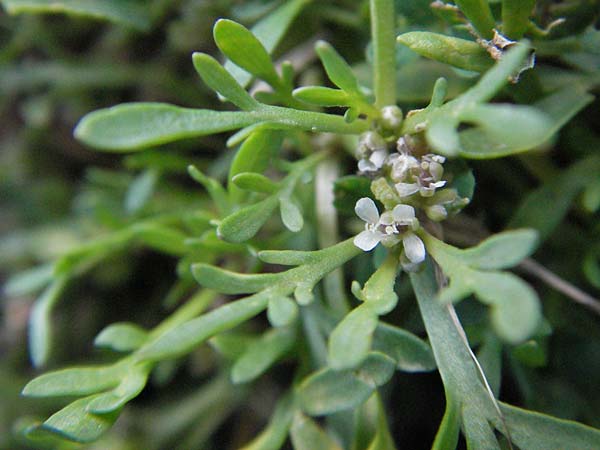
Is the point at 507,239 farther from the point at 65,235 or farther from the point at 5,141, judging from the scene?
the point at 5,141

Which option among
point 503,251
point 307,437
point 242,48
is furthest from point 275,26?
point 307,437

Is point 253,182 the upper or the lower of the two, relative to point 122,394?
upper

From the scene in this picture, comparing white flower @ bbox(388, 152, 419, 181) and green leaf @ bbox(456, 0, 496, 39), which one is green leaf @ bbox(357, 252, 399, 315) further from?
green leaf @ bbox(456, 0, 496, 39)

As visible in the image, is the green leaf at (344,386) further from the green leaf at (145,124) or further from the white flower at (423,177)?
the green leaf at (145,124)

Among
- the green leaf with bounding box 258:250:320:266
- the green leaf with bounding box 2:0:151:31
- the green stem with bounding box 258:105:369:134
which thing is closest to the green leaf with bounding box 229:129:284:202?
the green stem with bounding box 258:105:369:134

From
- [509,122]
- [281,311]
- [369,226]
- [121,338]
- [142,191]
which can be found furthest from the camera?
[142,191]

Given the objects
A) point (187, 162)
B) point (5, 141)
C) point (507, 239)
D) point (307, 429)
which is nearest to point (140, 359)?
point (307, 429)

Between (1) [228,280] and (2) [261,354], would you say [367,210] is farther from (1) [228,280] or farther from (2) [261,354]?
(2) [261,354]
